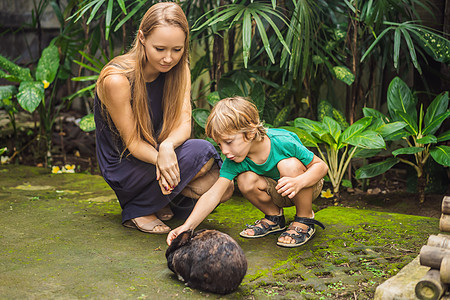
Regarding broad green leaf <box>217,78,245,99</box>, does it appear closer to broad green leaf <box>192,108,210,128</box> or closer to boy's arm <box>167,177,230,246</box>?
broad green leaf <box>192,108,210,128</box>

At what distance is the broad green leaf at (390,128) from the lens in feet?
9.55

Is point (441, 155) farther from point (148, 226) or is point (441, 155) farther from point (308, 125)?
point (148, 226)

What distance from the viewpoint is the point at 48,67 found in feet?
13.0

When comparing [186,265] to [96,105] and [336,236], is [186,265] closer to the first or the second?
[336,236]

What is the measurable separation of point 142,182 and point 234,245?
863mm

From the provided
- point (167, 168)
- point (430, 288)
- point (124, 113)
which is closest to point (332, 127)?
point (167, 168)

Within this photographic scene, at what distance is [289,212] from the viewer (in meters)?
2.90

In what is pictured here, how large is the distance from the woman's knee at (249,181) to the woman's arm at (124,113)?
1.42 feet

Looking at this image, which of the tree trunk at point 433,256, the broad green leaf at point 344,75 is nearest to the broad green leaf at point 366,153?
the broad green leaf at point 344,75

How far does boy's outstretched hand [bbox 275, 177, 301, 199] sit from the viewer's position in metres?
2.22

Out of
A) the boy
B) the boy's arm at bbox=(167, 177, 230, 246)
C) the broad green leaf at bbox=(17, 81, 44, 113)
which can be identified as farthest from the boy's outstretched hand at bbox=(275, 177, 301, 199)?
the broad green leaf at bbox=(17, 81, 44, 113)

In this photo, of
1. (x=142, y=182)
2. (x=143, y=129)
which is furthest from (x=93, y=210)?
(x=143, y=129)

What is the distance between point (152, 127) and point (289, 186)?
82 cm

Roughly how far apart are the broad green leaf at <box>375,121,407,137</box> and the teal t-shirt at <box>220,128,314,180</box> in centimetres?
74
